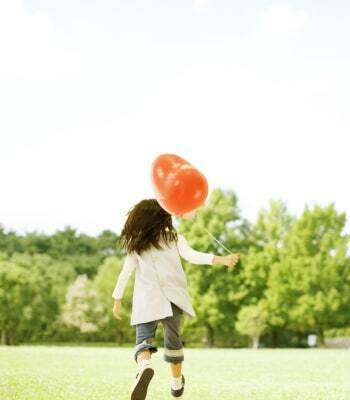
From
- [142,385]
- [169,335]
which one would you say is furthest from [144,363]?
[169,335]

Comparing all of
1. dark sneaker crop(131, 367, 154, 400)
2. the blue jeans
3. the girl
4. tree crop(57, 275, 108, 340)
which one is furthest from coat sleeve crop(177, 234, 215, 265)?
tree crop(57, 275, 108, 340)

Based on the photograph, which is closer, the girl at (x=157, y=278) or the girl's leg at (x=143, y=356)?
the girl's leg at (x=143, y=356)

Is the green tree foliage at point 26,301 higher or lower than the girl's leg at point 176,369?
higher

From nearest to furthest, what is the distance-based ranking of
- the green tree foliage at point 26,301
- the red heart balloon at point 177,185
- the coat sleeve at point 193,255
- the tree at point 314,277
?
the red heart balloon at point 177,185 < the coat sleeve at point 193,255 < the tree at point 314,277 < the green tree foliage at point 26,301

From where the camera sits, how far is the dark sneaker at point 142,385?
19.8 feet

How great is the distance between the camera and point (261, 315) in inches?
1591

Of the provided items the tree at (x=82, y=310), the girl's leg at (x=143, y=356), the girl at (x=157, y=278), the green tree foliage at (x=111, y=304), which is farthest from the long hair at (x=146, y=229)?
the tree at (x=82, y=310)

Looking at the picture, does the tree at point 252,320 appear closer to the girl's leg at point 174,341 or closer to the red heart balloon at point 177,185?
the girl's leg at point 174,341

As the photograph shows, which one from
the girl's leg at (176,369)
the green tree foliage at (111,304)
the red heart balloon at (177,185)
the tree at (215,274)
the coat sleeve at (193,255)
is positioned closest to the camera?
the red heart balloon at (177,185)

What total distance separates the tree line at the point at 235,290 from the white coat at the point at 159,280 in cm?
3225

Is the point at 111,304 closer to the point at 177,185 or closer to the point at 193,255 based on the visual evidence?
the point at 193,255

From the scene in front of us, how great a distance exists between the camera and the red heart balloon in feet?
21.4

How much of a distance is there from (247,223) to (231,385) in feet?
117

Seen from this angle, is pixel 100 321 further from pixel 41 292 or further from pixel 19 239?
pixel 19 239
